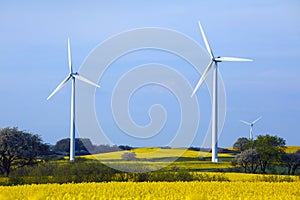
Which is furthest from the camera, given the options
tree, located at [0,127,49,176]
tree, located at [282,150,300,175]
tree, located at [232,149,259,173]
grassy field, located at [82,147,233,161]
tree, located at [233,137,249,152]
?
tree, located at [233,137,249,152]

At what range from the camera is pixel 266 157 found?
6700 centimetres

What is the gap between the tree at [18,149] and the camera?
176 ft

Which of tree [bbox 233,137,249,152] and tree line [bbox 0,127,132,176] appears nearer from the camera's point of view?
tree line [bbox 0,127,132,176]

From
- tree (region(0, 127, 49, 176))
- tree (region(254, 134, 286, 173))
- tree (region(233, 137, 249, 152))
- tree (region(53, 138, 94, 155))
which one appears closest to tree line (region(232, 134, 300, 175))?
tree (region(254, 134, 286, 173))

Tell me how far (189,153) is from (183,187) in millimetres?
61326

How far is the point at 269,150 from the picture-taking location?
221 feet

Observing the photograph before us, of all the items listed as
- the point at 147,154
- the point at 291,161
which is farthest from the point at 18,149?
the point at 291,161

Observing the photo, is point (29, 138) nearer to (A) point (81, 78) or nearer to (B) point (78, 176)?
(A) point (81, 78)

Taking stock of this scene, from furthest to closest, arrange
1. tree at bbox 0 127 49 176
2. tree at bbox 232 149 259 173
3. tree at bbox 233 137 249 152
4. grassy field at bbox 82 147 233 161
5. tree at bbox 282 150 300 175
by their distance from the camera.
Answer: tree at bbox 233 137 249 152 → tree at bbox 282 150 300 175 → grassy field at bbox 82 147 233 161 → tree at bbox 232 149 259 173 → tree at bbox 0 127 49 176

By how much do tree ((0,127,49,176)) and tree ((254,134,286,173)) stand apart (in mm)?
23338

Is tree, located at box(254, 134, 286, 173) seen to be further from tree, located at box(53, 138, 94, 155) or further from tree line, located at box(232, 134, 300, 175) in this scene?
tree, located at box(53, 138, 94, 155)

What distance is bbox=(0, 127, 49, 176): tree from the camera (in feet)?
176

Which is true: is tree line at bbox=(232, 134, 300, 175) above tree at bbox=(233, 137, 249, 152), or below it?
below

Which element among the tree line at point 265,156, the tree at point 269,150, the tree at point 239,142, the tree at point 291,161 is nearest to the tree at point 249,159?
the tree line at point 265,156
